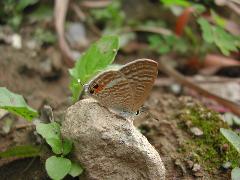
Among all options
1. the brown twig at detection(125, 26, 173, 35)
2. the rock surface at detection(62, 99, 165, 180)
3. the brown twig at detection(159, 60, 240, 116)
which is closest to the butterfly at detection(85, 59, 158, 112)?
the rock surface at detection(62, 99, 165, 180)

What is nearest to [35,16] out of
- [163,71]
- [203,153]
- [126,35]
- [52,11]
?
[52,11]

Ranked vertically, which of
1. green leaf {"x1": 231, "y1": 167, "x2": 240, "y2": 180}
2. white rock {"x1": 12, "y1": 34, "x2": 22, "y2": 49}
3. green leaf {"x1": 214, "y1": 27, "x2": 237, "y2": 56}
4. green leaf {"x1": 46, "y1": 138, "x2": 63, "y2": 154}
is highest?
green leaf {"x1": 46, "y1": 138, "x2": 63, "y2": 154}

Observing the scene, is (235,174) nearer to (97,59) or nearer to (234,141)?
(234,141)

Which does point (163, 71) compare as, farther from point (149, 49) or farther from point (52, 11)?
point (52, 11)

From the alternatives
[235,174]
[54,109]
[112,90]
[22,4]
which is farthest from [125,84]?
[22,4]

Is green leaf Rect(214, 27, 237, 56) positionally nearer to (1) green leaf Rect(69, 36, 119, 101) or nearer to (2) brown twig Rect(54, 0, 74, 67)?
(1) green leaf Rect(69, 36, 119, 101)

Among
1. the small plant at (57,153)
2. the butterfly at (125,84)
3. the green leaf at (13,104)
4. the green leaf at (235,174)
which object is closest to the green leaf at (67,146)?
the small plant at (57,153)
